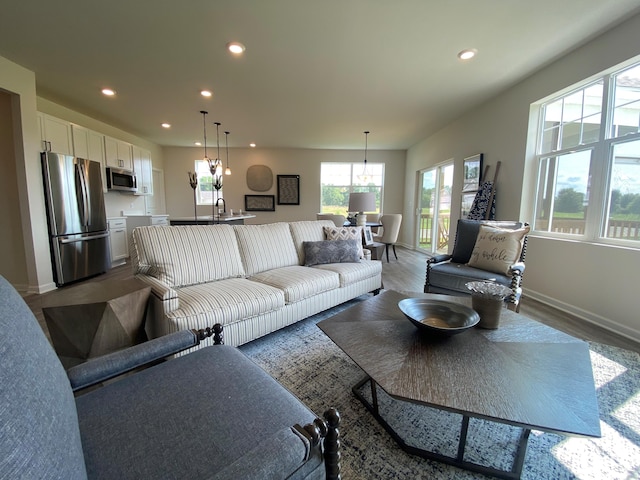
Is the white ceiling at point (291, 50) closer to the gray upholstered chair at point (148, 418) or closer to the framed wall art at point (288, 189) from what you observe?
the gray upholstered chair at point (148, 418)

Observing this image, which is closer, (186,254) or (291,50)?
(186,254)

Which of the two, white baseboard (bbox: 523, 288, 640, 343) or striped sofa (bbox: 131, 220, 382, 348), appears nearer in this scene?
striped sofa (bbox: 131, 220, 382, 348)

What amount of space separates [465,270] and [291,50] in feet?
9.22

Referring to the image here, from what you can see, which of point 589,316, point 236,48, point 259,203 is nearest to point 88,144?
point 236,48

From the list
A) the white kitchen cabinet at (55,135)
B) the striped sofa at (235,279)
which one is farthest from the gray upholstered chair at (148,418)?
the white kitchen cabinet at (55,135)

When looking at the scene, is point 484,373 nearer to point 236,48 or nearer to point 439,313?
point 439,313

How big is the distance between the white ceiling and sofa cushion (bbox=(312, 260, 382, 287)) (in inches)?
87.4

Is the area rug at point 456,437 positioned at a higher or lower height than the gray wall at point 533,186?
lower

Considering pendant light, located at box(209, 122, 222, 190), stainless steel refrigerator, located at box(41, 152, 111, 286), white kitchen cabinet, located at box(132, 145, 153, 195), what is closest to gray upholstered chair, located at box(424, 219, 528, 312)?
pendant light, located at box(209, 122, 222, 190)

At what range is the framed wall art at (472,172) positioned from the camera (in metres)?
4.14

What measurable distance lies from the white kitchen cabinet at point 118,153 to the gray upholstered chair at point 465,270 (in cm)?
575

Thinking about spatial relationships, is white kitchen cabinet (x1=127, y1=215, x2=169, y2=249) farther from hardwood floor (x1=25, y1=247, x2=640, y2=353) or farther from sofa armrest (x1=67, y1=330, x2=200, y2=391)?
sofa armrest (x1=67, y1=330, x2=200, y2=391)

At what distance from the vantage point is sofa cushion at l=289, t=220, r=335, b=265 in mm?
3010

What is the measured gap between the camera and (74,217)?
378cm
